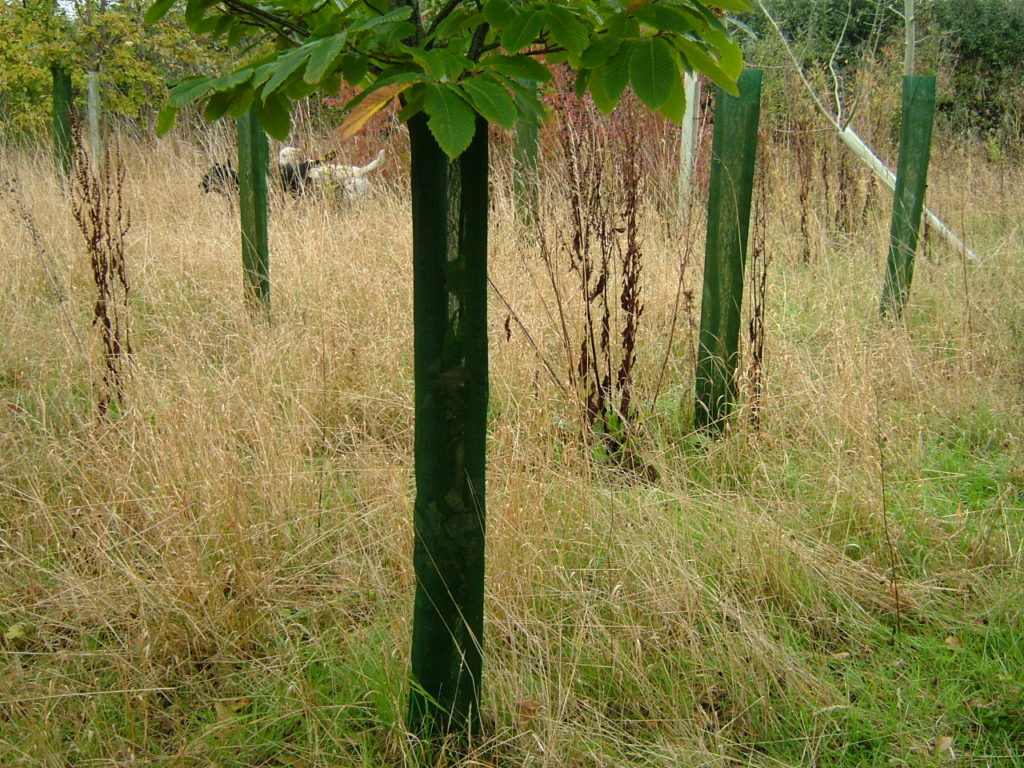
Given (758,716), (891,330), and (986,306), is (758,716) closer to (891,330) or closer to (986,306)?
(891,330)

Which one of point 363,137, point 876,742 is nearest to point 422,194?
point 876,742

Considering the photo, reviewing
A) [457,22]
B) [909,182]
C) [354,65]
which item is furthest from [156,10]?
[909,182]

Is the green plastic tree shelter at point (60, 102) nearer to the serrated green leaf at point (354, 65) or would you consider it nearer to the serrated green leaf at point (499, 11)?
the serrated green leaf at point (354, 65)

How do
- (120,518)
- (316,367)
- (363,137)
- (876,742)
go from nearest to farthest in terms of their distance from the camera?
(876,742) → (120,518) → (316,367) → (363,137)

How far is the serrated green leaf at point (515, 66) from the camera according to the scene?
4.47 ft

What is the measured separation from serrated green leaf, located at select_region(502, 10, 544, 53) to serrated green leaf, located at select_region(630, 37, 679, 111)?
14 cm

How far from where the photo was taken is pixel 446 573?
5.87 ft

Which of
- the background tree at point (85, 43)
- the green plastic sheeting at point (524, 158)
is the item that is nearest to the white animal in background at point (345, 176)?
the green plastic sheeting at point (524, 158)

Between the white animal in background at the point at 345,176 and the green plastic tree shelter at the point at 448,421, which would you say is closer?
the green plastic tree shelter at the point at 448,421

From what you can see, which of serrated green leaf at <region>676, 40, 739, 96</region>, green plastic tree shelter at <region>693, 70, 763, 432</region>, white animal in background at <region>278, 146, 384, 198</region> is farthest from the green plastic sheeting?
serrated green leaf at <region>676, 40, 739, 96</region>

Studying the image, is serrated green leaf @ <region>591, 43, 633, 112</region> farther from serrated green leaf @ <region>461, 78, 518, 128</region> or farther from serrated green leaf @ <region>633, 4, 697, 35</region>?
serrated green leaf @ <region>461, 78, 518, 128</region>

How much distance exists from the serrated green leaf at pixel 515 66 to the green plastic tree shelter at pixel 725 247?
2.18m

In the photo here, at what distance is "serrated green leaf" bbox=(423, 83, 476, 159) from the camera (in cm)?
123

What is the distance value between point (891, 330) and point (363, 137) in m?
6.07
